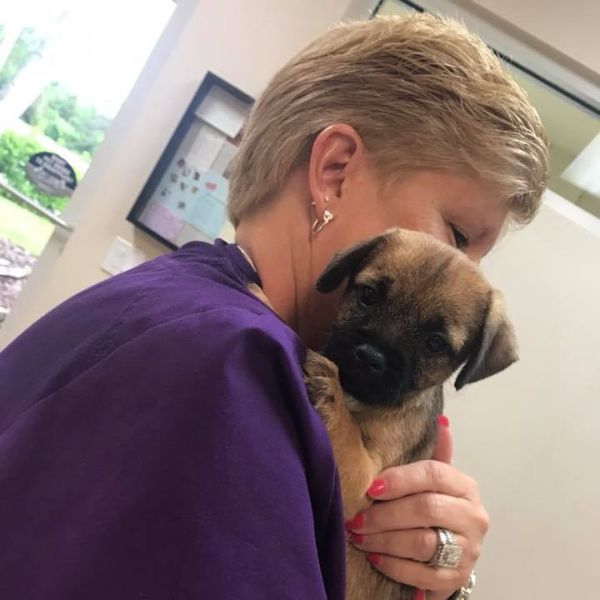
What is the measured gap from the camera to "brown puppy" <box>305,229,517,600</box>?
1.29 meters

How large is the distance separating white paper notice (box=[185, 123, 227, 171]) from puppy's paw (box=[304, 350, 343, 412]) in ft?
6.69

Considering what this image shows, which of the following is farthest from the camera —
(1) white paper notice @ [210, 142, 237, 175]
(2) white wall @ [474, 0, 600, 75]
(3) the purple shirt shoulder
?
(1) white paper notice @ [210, 142, 237, 175]

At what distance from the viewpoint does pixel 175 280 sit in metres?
0.99

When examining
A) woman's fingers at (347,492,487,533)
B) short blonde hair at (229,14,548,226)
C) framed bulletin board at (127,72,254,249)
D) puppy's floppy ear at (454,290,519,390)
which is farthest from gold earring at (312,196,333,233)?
framed bulletin board at (127,72,254,249)

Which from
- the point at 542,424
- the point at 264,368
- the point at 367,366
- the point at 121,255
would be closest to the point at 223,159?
the point at 121,255

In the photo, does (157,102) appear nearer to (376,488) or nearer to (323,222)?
(323,222)

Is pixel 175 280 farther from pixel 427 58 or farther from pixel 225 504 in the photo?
pixel 427 58

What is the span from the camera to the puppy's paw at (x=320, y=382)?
3.86 ft

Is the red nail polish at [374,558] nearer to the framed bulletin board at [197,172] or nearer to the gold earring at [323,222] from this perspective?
the gold earring at [323,222]

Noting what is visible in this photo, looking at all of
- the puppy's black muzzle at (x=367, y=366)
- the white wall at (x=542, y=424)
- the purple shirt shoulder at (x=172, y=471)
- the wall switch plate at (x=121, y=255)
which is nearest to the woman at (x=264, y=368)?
the purple shirt shoulder at (x=172, y=471)

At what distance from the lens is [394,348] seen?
1.34 m

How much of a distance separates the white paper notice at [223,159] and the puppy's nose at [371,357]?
6.35 ft

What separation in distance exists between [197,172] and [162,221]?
0.26 metres

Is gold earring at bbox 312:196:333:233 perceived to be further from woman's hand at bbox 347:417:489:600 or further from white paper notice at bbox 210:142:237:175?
white paper notice at bbox 210:142:237:175
